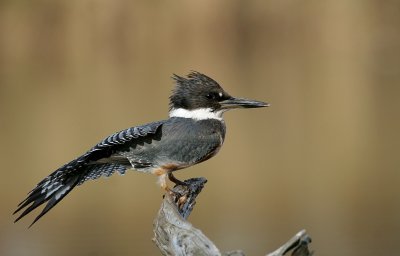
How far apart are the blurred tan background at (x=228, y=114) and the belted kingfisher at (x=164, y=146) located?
9.10 ft

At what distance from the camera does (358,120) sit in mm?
14469

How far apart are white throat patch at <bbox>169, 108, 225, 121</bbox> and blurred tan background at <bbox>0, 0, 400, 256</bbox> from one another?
2736 mm

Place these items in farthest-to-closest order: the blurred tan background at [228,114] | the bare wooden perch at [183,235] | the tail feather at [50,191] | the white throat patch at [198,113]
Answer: the blurred tan background at [228,114], the white throat patch at [198,113], the tail feather at [50,191], the bare wooden perch at [183,235]

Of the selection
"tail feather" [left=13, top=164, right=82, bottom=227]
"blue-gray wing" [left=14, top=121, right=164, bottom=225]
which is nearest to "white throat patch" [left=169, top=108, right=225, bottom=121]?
"blue-gray wing" [left=14, top=121, right=164, bottom=225]

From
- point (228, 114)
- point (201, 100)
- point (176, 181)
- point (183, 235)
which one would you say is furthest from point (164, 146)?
point (228, 114)

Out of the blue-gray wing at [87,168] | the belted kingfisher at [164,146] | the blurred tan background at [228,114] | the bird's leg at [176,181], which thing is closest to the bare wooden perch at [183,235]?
the bird's leg at [176,181]

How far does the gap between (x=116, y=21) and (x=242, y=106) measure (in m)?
18.2

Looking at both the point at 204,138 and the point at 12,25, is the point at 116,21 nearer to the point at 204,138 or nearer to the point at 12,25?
the point at 12,25

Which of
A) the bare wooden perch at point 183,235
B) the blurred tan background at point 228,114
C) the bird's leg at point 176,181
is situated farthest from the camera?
the blurred tan background at point 228,114

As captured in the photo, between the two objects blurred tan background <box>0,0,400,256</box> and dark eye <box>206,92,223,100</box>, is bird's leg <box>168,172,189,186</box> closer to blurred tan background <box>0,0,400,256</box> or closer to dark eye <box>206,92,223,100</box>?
dark eye <box>206,92,223,100</box>

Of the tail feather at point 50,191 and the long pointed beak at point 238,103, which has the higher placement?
the long pointed beak at point 238,103

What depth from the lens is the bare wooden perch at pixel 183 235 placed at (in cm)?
354

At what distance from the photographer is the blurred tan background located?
892 centimetres

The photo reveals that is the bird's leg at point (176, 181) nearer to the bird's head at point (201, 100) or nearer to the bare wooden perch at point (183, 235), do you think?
the bare wooden perch at point (183, 235)
